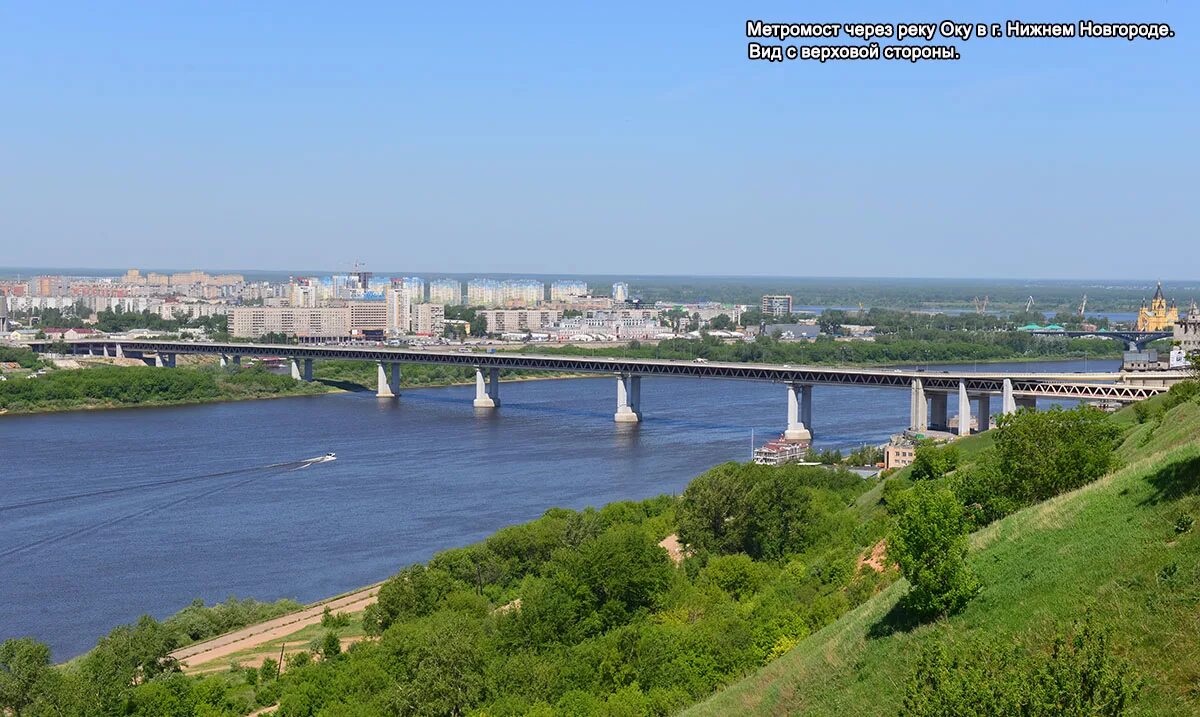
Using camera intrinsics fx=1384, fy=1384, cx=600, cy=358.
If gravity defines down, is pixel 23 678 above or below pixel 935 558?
below

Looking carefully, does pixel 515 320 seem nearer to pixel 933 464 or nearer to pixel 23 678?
pixel 933 464

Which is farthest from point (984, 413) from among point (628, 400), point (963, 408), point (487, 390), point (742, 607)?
point (742, 607)

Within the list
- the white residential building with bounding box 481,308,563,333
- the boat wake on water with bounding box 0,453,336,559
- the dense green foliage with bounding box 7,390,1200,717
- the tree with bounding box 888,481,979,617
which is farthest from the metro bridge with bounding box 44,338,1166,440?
the white residential building with bounding box 481,308,563,333

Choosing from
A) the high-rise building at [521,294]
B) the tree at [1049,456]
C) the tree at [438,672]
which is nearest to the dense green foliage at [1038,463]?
the tree at [1049,456]

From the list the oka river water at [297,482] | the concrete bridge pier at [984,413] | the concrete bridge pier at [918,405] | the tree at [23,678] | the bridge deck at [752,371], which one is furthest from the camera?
the concrete bridge pier at [918,405]

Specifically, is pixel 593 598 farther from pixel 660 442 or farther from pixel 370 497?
pixel 660 442

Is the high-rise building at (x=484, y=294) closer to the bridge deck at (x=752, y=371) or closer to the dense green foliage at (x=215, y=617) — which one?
the bridge deck at (x=752, y=371)
